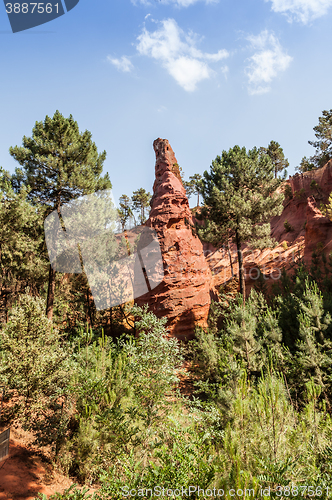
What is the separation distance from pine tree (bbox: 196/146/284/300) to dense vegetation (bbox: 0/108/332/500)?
13.3 ft

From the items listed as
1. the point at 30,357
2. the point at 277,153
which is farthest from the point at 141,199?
the point at 30,357

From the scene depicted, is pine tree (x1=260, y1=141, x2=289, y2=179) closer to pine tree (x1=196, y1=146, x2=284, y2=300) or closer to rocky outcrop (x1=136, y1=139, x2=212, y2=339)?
pine tree (x1=196, y1=146, x2=284, y2=300)

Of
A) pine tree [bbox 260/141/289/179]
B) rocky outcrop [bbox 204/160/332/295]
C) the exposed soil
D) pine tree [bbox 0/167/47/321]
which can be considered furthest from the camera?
pine tree [bbox 260/141/289/179]

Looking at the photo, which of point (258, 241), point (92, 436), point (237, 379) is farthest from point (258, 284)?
point (92, 436)

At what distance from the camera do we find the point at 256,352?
9.00 m

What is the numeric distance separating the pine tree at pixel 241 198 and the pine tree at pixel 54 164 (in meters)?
7.82

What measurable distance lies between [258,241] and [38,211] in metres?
13.4

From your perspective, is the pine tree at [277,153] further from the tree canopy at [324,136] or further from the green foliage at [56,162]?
the green foliage at [56,162]

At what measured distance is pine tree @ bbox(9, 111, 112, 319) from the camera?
13125mm

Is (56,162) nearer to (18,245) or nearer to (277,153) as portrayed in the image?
(18,245)

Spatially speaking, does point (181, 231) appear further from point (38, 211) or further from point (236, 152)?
point (38, 211)

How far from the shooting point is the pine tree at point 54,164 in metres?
13.1

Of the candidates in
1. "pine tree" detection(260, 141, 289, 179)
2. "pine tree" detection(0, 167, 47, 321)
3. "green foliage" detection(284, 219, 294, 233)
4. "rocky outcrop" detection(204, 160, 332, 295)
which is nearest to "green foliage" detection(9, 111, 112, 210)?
"pine tree" detection(0, 167, 47, 321)

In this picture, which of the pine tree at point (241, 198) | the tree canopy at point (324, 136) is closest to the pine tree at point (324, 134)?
the tree canopy at point (324, 136)
